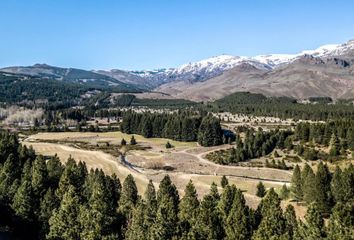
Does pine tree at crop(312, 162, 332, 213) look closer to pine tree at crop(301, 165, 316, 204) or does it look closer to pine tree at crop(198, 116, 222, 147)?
pine tree at crop(301, 165, 316, 204)

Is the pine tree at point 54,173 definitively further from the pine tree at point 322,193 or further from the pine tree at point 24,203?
the pine tree at point 322,193

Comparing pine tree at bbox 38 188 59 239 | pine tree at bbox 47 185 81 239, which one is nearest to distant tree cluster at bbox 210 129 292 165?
pine tree at bbox 38 188 59 239

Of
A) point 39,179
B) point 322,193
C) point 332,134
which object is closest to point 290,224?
point 322,193

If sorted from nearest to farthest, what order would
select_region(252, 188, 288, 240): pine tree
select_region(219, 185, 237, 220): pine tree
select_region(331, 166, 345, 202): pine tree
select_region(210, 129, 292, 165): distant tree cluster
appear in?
select_region(252, 188, 288, 240): pine tree, select_region(219, 185, 237, 220): pine tree, select_region(331, 166, 345, 202): pine tree, select_region(210, 129, 292, 165): distant tree cluster

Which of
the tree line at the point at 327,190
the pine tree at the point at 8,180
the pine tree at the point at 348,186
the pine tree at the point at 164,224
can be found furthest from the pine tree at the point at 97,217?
the pine tree at the point at 348,186

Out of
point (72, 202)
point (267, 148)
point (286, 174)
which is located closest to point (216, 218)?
point (72, 202)

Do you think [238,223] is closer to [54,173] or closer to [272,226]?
[272,226]

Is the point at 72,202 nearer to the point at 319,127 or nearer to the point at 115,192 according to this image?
the point at 115,192
